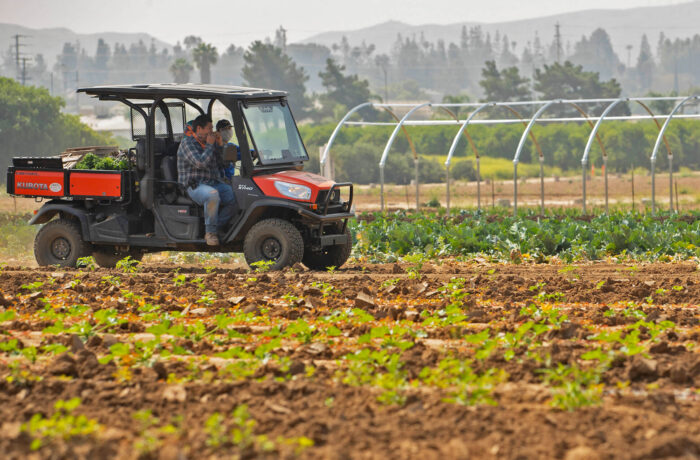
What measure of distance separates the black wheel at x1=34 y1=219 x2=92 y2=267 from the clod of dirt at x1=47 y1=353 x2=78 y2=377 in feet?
20.5

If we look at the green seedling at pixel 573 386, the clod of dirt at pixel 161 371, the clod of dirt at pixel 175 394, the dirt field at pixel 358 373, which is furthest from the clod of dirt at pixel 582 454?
the clod of dirt at pixel 161 371

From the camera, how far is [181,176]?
37.2 feet

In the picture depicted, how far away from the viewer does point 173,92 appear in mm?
11352

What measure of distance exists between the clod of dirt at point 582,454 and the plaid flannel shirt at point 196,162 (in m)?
7.31

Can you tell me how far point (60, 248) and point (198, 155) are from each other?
2695 millimetres

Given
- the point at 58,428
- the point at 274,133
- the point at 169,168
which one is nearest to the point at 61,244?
the point at 169,168

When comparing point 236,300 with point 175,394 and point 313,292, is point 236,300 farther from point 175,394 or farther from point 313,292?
point 175,394

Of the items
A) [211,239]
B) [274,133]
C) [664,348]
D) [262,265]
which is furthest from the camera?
[274,133]

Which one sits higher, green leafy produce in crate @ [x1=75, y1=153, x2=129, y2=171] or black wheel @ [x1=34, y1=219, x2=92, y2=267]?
green leafy produce in crate @ [x1=75, y1=153, x2=129, y2=171]

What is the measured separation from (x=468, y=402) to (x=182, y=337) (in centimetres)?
286

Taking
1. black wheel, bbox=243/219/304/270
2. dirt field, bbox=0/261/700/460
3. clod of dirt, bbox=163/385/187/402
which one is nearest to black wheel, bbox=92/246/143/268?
black wheel, bbox=243/219/304/270

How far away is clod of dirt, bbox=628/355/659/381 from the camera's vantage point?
19.5 ft

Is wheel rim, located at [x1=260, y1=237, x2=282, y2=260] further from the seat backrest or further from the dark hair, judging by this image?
the dark hair

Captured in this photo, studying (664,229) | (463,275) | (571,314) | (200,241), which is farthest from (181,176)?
(664,229)
